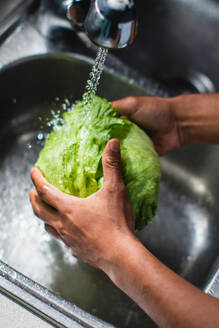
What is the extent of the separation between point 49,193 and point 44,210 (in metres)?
0.11

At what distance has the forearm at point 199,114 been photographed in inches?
58.7

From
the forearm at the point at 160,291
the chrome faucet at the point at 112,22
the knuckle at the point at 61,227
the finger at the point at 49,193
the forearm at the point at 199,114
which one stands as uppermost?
the chrome faucet at the point at 112,22

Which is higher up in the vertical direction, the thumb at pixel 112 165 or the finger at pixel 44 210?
the thumb at pixel 112 165

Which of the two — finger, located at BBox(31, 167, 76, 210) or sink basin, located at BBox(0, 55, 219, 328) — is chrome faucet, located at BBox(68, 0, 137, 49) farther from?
sink basin, located at BBox(0, 55, 219, 328)

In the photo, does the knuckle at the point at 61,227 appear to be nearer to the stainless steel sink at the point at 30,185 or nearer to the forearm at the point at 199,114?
the stainless steel sink at the point at 30,185

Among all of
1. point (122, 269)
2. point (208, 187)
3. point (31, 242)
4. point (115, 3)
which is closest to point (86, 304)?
point (31, 242)

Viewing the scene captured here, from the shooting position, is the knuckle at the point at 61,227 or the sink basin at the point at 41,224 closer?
the knuckle at the point at 61,227

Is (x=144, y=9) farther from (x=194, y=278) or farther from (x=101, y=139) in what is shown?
(x=194, y=278)

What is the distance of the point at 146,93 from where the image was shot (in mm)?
1659

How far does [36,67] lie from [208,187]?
3.07 feet

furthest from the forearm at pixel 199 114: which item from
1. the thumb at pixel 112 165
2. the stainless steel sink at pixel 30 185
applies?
the thumb at pixel 112 165

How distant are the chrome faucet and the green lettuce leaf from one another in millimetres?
377

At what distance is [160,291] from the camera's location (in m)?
0.96

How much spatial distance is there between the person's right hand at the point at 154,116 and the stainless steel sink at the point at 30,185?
0.20 m
